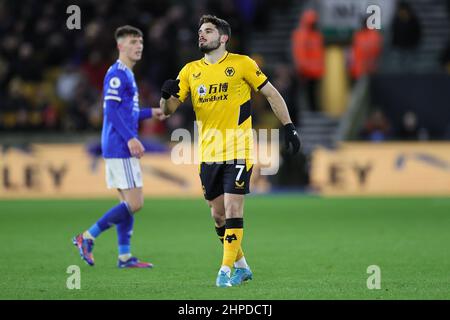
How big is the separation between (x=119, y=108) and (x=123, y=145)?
1.28 feet

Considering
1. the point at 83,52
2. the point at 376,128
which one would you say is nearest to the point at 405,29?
the point at 376,128

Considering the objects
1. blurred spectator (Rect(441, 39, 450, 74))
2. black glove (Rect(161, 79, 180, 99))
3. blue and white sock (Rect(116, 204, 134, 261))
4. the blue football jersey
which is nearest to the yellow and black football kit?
black glove (Rect(161, 79, 180, 99))

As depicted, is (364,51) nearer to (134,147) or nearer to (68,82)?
(68,82)

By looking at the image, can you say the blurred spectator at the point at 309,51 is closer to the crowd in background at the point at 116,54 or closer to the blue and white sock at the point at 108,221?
the crowd in background at the point at 116,54

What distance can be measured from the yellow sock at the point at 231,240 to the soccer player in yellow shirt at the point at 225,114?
21mm

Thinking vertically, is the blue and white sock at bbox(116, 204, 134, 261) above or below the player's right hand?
below

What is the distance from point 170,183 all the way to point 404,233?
304 inches

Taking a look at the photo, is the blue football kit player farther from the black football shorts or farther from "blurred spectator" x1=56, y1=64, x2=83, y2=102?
"blurred spectator" x1=56, y1=64, x2=83, y2=102

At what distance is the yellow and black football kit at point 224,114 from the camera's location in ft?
31.7

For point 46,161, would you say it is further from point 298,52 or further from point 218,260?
point 218,260

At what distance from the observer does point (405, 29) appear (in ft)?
77.8

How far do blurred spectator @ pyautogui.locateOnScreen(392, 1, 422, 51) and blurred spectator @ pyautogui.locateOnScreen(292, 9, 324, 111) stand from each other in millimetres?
1670

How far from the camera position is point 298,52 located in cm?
2350

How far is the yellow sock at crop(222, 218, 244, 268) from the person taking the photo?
372 inches
